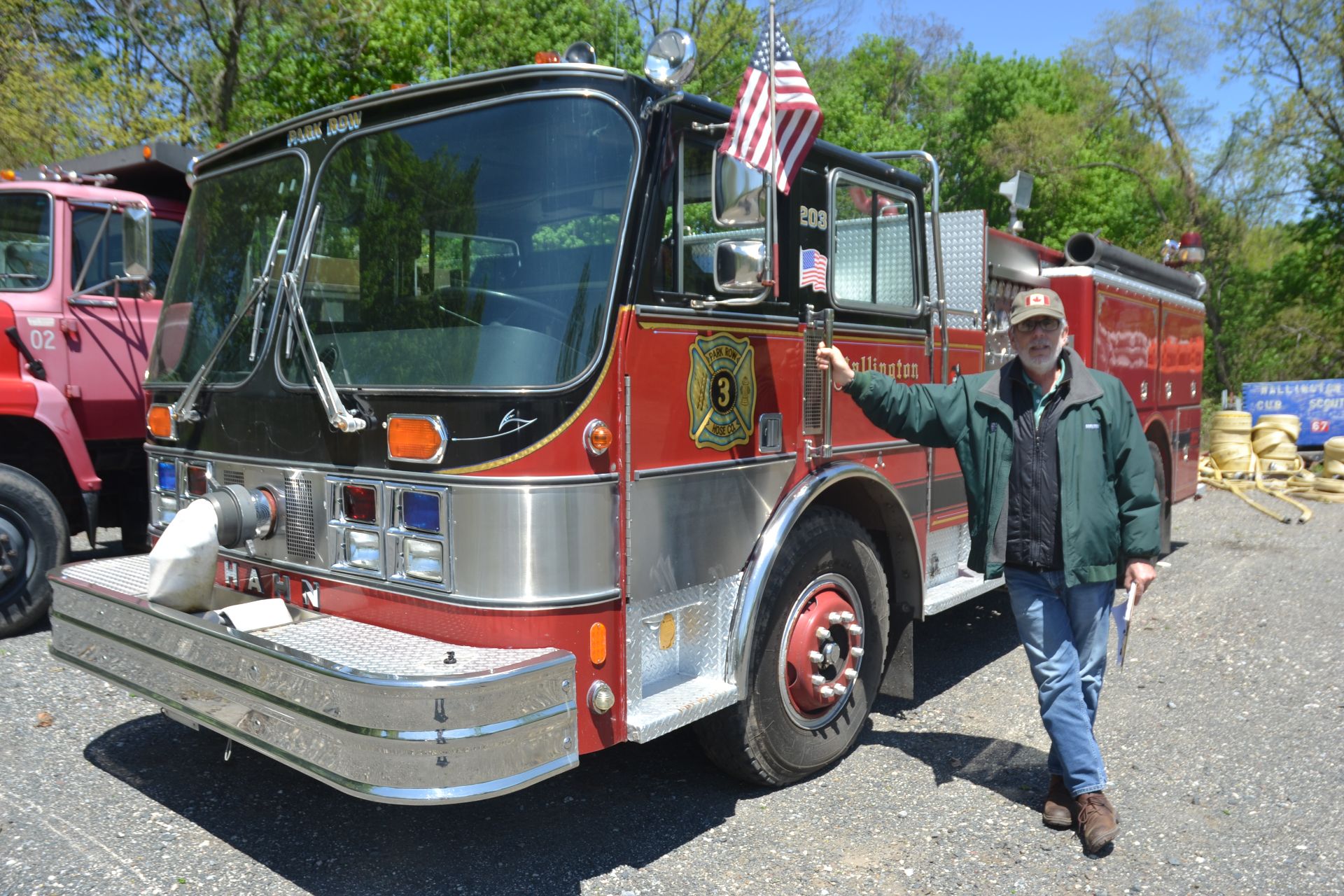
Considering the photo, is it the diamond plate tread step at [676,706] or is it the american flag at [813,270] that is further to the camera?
the american flag at [813,270]

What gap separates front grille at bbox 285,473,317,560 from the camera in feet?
10.9

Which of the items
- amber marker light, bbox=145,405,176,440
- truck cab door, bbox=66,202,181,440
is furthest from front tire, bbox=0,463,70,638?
amber marker light, bbox=145,405,176,440

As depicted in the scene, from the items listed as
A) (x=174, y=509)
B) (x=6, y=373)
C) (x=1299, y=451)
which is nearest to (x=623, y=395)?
(x=174, y=509)

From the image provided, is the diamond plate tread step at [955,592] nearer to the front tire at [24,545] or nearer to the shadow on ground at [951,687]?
the shadow on ground at [951,687]

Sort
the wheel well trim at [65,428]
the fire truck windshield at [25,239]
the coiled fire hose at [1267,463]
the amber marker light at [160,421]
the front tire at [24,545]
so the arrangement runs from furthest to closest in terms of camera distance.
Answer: the coiled fire hose at [1267,463] → the fire truck windshield at [25,239] → the wheel well trim at [65,428] → the front tire at [24,545] → the amber marker light at [160,421]

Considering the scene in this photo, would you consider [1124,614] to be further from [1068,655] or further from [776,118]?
[776,118]

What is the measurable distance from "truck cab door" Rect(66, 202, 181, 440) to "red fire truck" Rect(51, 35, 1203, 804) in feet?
8.04

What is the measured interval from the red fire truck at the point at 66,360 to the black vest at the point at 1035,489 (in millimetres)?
5027

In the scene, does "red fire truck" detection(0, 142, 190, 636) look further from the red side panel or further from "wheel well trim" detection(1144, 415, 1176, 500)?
"wheel well trim" detection(1144, 415, 1176, 500)

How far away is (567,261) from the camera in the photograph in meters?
3.05

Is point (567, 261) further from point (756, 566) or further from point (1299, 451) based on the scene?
point (1299, 451)

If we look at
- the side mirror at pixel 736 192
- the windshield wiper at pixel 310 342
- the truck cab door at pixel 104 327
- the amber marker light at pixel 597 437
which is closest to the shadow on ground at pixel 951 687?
the amber marker light at pixel 597 437

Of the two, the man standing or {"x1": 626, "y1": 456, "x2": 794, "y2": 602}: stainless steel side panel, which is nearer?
{"x1": 626, "y1": 456, "x2": 794, "y2": 602}: stainless steel side panel

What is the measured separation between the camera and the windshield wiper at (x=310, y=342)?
3.13 meters
